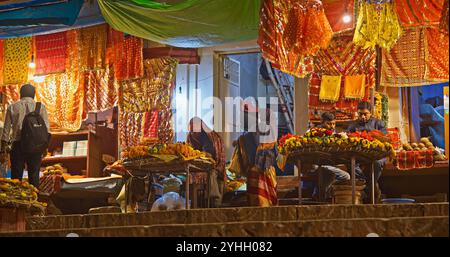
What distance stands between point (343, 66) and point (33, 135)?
4.32 meters

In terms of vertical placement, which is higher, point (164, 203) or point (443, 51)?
point (443, 51)

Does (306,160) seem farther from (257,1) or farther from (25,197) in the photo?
(25,197)

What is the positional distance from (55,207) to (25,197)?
12.2 feet

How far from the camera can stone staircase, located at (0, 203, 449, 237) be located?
482cm

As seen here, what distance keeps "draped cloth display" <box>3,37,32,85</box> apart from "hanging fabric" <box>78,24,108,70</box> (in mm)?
1033

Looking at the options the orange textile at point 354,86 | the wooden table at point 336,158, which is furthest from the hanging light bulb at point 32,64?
the wooden table at point 336,158

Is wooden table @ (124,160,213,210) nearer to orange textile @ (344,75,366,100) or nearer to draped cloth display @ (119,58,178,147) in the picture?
orange textile @ (344,75,366,100)

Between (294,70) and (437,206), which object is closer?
(437,206)

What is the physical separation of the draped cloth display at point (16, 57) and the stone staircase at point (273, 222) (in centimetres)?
682

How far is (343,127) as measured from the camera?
439 inches

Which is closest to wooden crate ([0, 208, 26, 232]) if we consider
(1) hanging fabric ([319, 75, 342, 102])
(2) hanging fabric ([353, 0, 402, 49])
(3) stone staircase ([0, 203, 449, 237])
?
(3) stone staircase ([0, 203, 449, 237])

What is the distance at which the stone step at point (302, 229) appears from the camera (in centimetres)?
470

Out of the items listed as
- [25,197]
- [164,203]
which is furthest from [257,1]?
[25,197]

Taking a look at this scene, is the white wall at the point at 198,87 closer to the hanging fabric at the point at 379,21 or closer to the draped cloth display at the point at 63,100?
the draped cloth display at the point at 63,100
